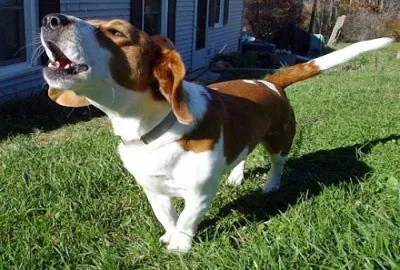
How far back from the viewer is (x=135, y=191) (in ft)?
13.3

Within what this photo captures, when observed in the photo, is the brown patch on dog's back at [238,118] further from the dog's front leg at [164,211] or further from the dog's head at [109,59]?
the dog's front leg at [164,211]

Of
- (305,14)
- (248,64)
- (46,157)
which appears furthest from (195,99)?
(305,14)

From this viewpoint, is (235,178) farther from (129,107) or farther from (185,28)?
(185,28)

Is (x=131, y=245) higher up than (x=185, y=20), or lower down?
higher up

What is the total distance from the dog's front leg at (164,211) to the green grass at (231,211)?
0.09 metres

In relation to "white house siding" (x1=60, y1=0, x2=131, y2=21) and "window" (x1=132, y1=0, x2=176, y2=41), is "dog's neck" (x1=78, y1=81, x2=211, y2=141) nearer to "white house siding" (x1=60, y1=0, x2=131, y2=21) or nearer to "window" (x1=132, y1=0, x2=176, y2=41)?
"white house siding" (x1=60, y1=0, x2=131, y2=21)

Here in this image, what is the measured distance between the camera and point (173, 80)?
2668 mm

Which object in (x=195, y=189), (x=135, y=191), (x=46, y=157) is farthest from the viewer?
(x=46, y=157)

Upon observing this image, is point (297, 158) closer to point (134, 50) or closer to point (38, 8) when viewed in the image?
point (134, 50)

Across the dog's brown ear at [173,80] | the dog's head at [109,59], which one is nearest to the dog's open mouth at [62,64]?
the dog's head at [109,59]

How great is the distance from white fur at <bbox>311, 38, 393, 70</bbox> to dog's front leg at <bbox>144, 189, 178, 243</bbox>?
1.70 metres

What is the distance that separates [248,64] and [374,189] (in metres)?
12.6

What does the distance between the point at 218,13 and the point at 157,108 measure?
15455 millimetres

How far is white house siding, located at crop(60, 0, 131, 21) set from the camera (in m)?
9.20
